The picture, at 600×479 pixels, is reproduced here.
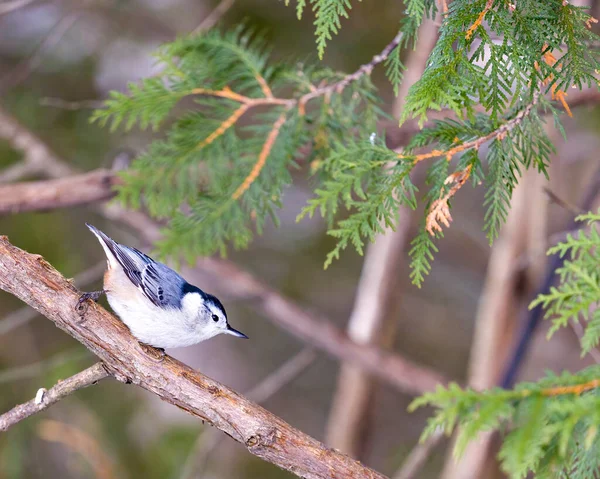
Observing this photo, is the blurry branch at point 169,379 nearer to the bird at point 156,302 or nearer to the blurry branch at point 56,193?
the bird at point 156,302

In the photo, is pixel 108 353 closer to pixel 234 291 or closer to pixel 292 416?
pixel 234 291

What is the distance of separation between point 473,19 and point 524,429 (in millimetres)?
619

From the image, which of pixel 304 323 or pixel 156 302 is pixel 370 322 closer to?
pixel 304 323

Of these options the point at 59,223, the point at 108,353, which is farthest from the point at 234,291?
the point at 108,353

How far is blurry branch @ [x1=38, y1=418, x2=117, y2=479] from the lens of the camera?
2523 millimetres

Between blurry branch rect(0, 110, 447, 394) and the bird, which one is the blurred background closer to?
blurry branch rect(0, 110, 447, 394)

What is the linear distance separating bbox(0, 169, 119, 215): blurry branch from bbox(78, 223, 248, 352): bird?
1.53ft

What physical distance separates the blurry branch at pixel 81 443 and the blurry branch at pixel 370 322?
0.95 metres

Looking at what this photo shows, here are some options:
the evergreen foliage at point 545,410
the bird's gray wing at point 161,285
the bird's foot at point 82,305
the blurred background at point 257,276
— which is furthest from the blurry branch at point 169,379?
the blurred background at point 257,276

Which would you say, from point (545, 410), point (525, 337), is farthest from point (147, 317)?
point (525, 337)

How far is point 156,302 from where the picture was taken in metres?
1.40

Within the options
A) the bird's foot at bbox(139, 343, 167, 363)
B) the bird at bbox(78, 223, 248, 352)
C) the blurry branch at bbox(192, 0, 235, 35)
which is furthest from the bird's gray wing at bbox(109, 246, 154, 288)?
the blurry branch at bbox(192, 0, 235, 35)

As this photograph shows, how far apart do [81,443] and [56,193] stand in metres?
1.16

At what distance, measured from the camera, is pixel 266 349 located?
12.9ft
